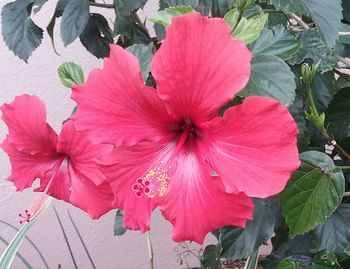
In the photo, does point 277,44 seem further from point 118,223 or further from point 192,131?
point 118,223

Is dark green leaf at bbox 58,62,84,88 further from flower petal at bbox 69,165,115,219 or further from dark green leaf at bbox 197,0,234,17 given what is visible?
dark green leaf at bbox 197,0,234,17

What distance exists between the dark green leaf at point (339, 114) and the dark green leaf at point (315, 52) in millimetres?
168

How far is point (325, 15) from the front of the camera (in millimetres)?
646

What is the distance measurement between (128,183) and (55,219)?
153 cm

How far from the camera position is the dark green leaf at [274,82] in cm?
62

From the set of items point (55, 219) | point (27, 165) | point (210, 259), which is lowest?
point (55, 219)

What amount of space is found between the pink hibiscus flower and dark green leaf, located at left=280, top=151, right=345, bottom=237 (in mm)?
264


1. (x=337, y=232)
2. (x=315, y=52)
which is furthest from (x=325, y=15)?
(x=337, y=232)

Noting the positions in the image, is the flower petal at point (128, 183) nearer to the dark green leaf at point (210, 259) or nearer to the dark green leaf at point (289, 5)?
the dark green leaf at point (289, 5)

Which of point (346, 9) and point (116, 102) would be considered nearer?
point (116, 102)

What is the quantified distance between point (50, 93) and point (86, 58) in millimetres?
182

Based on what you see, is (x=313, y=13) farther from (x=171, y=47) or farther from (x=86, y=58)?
(x=86, y=58)

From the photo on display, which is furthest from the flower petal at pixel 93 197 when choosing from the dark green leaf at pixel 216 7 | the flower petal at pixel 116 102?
the dark green leaf at pixel 216 7

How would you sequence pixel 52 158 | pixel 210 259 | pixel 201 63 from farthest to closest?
pixel 210 259 → pixel 52 158 → pixel 201 63
